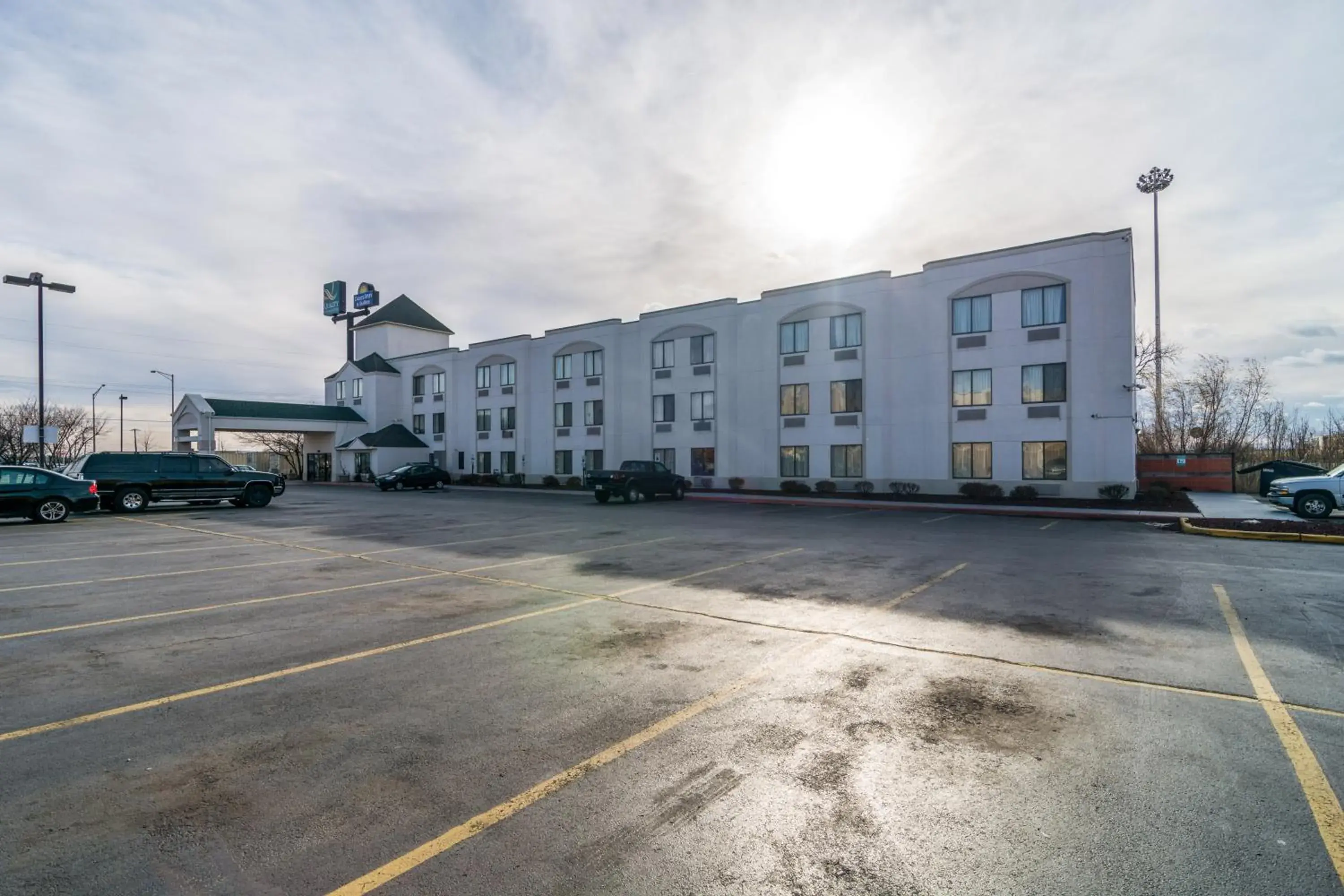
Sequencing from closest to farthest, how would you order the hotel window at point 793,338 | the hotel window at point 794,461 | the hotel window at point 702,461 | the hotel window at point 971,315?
the hotel window at point 971,315 < the hotel window at point 794,461 < the hotel window at point 793,338 < the hotel window at point 702,461

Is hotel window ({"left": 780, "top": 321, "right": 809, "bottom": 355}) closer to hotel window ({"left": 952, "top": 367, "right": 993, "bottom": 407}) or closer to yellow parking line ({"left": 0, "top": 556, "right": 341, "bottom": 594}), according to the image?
hotel window ({"left": 952, "top": 367, "right": 993, "bottom": 407})

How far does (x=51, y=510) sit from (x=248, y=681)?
18819 millimetres

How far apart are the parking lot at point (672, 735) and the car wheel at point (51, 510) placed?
11.3 m

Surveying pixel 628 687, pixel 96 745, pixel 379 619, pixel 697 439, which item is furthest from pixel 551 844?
pixel 697 439

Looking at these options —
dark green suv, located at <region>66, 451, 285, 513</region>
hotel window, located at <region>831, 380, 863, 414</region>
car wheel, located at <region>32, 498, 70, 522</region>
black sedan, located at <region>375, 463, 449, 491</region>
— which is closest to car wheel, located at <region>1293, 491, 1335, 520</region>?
hotel window, located at <region>831, 380, 863, 414</region>

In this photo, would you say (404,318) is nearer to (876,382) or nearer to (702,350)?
(702,350)

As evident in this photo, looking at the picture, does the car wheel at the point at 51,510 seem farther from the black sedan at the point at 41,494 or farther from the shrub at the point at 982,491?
the shrub at the point at 982,491

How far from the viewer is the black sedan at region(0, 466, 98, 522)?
1800cm

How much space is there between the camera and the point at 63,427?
58.1 m

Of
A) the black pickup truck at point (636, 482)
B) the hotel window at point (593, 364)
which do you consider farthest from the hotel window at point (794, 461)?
the hotel window at point (593, 364)

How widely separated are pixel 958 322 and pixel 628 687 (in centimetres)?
2790

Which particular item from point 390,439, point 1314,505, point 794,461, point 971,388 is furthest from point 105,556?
point 390,439

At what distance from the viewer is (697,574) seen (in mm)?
10797

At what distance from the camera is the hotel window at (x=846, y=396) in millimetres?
31734
